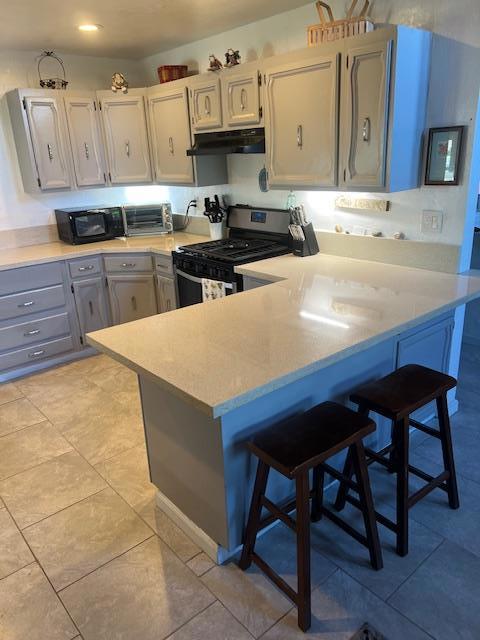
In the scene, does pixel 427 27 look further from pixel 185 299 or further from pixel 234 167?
pixel 185 299

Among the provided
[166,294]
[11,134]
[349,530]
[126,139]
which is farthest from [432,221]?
[11,134]

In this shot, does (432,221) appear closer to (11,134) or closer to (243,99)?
(243,99)

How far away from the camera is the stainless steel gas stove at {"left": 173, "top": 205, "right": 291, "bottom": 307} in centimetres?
315

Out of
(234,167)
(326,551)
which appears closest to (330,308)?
(326,551)

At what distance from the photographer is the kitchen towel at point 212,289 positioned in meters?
3.19

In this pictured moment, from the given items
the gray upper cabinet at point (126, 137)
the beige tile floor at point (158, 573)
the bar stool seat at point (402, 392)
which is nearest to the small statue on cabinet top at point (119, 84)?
the gray upper cabinet at point (126, 137)

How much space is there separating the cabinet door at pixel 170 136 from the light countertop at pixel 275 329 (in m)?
1.51

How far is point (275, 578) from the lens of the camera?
1749 millimetres

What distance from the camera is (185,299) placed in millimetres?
3678

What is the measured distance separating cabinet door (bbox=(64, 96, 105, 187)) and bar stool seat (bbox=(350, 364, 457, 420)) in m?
3.03

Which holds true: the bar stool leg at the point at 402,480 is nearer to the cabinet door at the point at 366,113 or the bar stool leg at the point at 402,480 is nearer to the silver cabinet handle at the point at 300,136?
the cabinet door at the point at 366,113

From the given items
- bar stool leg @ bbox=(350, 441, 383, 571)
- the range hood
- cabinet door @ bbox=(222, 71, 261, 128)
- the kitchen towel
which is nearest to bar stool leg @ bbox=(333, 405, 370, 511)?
bar stool leg @ bbox=(350, 441, 383, 571)

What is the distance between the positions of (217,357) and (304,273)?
1.26 metres

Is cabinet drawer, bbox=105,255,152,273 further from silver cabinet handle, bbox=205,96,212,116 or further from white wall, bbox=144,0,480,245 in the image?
silver cabinet handle, bbox=205,96,212,116
